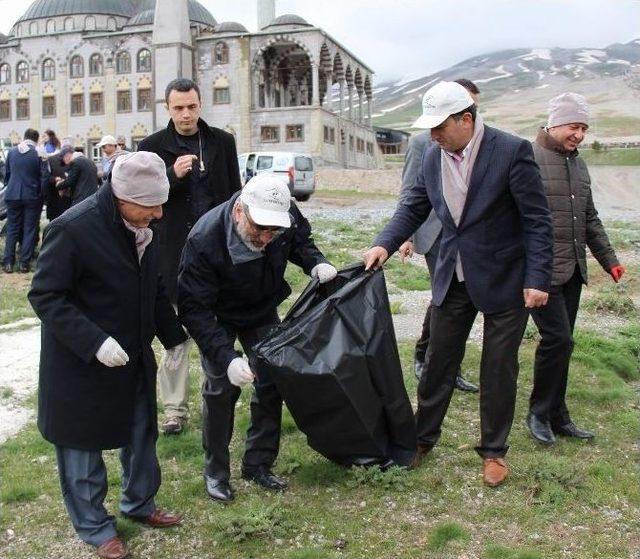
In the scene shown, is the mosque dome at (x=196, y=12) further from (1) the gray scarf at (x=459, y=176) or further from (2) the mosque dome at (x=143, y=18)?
(1) the gray scarf at (x=459, y=176)

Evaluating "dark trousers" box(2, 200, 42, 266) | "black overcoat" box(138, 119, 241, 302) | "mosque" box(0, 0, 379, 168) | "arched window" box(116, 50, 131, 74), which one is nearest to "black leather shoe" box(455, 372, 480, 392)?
"black overcoat" box(138, 119, 241, 302)

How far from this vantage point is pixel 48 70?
57844 millimetres

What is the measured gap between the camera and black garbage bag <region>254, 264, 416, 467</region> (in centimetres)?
412

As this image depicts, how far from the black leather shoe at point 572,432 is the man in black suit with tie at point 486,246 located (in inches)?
34.7

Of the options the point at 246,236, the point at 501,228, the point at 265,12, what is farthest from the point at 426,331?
the point at 265,12

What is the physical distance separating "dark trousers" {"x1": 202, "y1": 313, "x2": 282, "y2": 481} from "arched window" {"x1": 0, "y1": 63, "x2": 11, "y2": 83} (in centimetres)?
6121

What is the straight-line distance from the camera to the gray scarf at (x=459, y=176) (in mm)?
4387

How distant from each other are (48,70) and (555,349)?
194 feet

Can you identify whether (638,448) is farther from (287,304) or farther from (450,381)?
(287,304)

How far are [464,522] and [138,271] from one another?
82.8 inches

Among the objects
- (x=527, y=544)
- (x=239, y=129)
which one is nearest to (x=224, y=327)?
(x=527, y=544)

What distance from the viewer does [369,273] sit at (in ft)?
14.7

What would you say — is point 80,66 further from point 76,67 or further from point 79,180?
point 79,180

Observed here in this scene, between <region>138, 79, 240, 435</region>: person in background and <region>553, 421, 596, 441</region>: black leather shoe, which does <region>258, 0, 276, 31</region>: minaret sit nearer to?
<region>138, 79, 240, 435</region>: person in background
